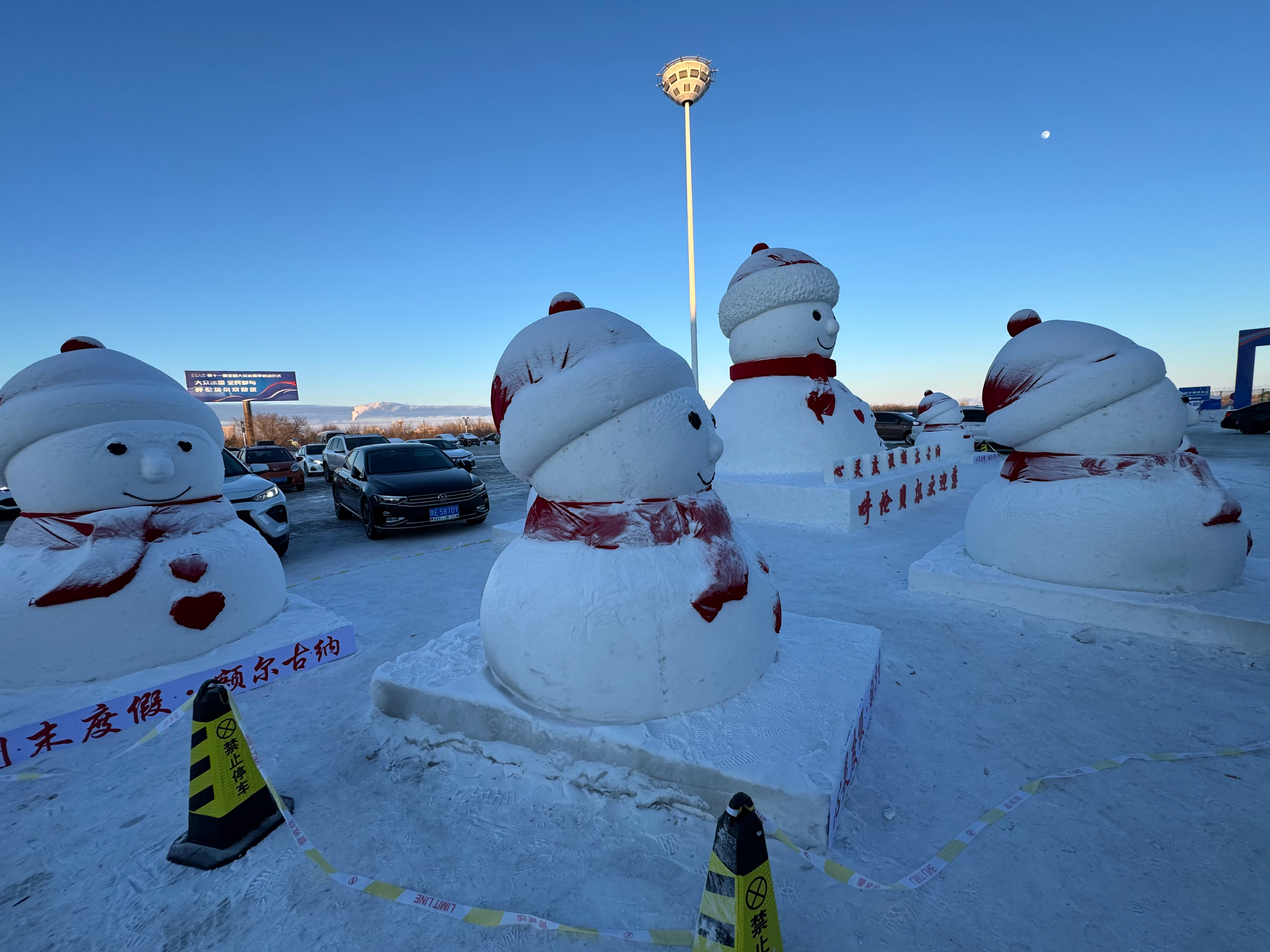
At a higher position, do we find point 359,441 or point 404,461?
point 359,441

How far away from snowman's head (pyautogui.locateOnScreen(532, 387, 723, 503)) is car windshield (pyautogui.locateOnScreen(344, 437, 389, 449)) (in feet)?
43.6

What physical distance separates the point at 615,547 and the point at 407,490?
6.42 metres

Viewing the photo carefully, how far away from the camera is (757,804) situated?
6.95 ft

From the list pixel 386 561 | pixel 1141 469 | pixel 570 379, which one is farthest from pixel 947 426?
pixel 570 379

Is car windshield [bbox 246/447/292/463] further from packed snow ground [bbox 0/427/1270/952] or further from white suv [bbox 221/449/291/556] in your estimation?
packed snow ground [bbox 0/427/1270/952]

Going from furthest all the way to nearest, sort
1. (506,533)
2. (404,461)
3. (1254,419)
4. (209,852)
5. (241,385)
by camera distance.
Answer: (241,385), (1254,419), (404,461), (506,533), (209,852)

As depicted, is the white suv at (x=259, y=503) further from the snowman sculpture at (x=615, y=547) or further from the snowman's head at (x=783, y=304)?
the snowman's head at (x=783, y=304)

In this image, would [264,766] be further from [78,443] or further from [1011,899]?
[1011,899]

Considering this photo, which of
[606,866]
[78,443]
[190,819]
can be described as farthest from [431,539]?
[606,866]

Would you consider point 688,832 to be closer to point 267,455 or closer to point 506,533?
point 506,533

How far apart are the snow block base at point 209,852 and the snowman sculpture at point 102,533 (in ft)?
5.39

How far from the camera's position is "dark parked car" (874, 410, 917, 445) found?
23562 millimetres

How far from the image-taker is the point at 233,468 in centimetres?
736

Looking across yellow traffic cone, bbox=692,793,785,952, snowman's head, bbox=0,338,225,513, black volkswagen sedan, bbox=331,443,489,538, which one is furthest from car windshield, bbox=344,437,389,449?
yellow traffic cone, bbox=692,793,785,952
